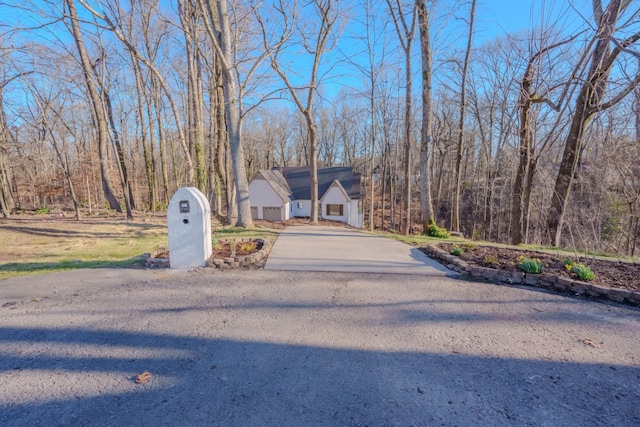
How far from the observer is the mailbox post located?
16.0 ft

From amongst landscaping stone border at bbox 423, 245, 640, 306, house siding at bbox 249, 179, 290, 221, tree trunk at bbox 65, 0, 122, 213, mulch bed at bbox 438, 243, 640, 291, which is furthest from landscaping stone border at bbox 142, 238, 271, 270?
house siding at bbox 249, 179, 290, 221

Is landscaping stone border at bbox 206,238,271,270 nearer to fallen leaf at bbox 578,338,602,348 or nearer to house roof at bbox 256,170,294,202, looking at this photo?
fallen leaf at bbox 578,338,602,348

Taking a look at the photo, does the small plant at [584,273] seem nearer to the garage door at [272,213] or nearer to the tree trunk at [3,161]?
the garage door at [272,213]

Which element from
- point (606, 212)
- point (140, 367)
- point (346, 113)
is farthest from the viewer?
point (346, 113)

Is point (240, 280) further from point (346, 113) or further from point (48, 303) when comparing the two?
point (346, 113)

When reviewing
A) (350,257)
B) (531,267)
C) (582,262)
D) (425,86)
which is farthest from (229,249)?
(425,86)

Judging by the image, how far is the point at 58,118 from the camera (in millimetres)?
12539

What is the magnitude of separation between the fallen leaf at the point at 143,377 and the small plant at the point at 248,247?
3647 mm

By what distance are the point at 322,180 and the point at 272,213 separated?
6.16 meters

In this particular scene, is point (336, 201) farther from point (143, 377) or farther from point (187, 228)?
point (143, 377)

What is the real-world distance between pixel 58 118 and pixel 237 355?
15.9 metres

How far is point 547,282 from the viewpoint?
171 inches

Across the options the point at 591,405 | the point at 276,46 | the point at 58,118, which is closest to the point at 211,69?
the point at 276,46

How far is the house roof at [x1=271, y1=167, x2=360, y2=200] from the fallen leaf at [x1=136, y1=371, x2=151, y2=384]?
21.9 metres
